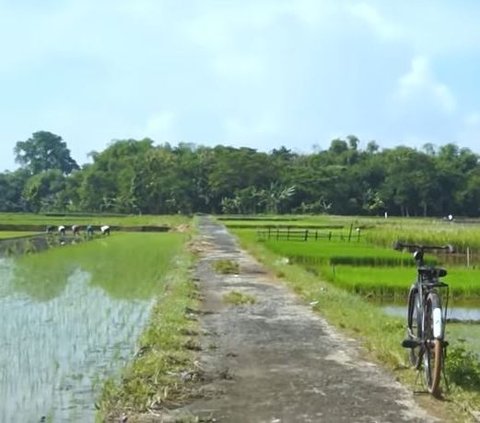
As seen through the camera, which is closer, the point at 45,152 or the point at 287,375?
the point at 287,375

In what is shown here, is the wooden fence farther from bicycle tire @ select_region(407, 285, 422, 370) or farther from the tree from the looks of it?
the tree

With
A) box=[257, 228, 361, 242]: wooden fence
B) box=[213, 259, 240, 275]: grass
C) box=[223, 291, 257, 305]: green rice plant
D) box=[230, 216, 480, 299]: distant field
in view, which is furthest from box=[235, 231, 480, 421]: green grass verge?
box=[257, 228, 361, 242]: wooden fence

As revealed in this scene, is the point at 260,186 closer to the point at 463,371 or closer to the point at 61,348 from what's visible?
the point at 61,348

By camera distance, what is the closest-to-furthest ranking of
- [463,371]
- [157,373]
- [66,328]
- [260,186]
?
1. [463,371]
2. [157,373]
3. [66,328]
4. [260,186]

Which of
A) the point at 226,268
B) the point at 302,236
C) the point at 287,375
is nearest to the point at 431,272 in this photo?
the point at 287,375

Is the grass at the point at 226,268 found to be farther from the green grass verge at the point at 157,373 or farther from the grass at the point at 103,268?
the green grass verge at the point at 157,373

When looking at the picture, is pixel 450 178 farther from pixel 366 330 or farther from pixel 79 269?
pixel 366 330

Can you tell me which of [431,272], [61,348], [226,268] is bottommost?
[61,348]

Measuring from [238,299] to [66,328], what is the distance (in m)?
2.57

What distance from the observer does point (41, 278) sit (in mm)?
16547

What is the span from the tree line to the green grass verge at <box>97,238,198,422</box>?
58983 millimetres

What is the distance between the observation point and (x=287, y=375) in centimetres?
619

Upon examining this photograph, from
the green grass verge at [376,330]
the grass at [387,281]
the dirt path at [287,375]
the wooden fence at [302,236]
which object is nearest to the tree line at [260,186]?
the wooden fence at [302,236]

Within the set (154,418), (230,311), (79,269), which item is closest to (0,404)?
(154,418)
